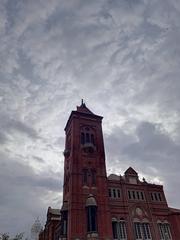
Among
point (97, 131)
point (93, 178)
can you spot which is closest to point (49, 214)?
point (93, 178)

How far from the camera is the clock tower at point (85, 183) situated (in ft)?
113

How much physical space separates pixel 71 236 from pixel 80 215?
10.7 ft

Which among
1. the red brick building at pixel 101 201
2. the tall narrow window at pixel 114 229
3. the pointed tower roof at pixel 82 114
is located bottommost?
the tall narrow window at pixel 114 229

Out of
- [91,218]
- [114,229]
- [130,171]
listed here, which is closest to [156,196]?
[130,171]

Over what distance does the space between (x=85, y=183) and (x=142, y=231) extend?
483 inches

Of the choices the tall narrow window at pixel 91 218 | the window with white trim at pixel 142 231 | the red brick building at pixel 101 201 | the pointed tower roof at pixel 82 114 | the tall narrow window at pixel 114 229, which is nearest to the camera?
the tall narrow window at pixel 91 218

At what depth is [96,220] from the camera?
3528 centimetres

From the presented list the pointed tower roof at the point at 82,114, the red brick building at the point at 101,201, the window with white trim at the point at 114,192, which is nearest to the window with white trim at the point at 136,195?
the red brick building at the point at 101,201

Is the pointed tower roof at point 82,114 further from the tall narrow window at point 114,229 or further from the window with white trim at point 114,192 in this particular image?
the tall narrow window at point 114,229

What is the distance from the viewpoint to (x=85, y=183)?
38.8 meters

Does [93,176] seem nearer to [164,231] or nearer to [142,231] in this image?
[142,231]

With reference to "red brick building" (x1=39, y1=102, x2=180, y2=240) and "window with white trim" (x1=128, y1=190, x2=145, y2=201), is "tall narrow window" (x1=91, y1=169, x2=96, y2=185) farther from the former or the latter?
"window with white trim" (x1=128, y1=190, x2=145, y2=201)

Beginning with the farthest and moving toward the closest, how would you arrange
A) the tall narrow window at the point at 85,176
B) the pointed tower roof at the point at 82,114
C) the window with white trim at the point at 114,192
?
the pointed tower roof at the point at 82,114 → the window with white trim at the point at 114,192 → the tall narrow window at the point at 85,176

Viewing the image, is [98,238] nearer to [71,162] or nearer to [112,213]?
[112,213]
